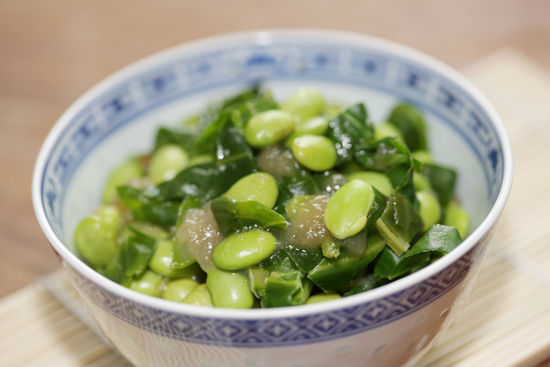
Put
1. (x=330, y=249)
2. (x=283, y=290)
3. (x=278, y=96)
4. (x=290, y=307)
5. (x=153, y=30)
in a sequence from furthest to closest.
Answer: (x=153, y=30) → (x=278, y=96) → (x=330, y=249) → (x=283, y=290) → (x=290, y=307)

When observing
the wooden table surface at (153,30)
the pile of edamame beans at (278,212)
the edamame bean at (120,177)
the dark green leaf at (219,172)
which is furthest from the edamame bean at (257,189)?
the wooden table surface at (153,30)

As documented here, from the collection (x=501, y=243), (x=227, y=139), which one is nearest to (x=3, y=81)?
(x=227, y=139)

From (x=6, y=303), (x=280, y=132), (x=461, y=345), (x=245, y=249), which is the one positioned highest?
(x=280, y=132)

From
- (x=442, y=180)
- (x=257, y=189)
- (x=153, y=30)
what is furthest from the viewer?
(x=153, y=30)

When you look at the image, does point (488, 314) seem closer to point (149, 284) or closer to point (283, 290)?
point (283, 290)

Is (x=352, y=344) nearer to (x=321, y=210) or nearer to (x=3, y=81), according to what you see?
(x=321, y=210)

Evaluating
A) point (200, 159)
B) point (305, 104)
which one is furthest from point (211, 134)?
point (305, 104)

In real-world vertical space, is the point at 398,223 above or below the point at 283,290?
above
